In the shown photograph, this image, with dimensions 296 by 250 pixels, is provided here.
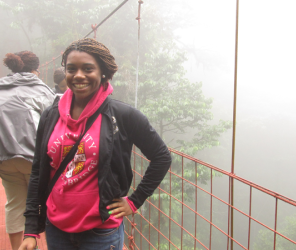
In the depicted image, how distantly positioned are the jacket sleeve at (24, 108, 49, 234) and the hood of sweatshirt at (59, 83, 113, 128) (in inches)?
2.8

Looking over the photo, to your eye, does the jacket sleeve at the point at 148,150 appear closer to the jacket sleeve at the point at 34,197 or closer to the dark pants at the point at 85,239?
the dark pants at the point at 85,239

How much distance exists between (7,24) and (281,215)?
22.8 meters

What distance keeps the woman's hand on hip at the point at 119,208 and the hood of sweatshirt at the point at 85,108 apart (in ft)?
0.84

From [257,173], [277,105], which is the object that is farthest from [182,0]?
[277,105]

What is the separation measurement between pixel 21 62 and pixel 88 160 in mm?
895

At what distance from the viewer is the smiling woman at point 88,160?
2.18 feet

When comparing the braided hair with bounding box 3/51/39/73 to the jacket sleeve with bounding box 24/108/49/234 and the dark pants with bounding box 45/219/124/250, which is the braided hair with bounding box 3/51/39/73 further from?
the dark pants with bounding box 45/219/124/250

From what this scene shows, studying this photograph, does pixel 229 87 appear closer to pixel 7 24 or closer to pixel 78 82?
pixel 7 24

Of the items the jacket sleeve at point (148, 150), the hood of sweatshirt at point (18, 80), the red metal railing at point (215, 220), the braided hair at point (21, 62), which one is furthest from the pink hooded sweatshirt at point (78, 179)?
the red metal railing at point (215, 220)

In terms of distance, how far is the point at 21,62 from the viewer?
127 centimetres

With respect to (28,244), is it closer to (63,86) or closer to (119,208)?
(119,208)

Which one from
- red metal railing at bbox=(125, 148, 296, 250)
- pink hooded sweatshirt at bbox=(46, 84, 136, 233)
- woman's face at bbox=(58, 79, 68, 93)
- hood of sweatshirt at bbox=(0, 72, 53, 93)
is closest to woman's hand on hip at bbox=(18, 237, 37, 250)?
pink hooded sweatshirt at bbox=(46, 84, 136, 233)

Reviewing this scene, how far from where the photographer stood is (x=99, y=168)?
0.66 metres

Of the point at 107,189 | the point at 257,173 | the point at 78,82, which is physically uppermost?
the point at 78,82
